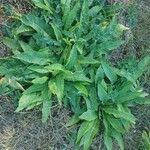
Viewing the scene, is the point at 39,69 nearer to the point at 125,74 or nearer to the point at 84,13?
the point at 84,13

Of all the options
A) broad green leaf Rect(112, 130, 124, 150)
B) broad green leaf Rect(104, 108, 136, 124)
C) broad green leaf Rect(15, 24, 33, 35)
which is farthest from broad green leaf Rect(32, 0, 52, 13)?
broad green leaf Rect(112, 130, 124, 150)

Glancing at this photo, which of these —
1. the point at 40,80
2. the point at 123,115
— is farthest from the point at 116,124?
the point at 40,80

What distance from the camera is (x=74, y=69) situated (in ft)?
18.6

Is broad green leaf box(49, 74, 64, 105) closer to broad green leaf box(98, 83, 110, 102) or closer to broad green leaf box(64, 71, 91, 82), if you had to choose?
broad green leaf box(64, 71, 91, 82)

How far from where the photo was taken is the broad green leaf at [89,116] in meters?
5.67

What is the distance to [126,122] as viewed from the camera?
585 cm

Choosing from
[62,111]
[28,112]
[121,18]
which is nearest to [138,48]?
[121,18]

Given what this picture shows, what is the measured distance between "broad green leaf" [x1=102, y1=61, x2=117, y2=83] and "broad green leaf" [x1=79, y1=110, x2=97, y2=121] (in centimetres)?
55

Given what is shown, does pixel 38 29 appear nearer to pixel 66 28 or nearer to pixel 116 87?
pixel 66 28

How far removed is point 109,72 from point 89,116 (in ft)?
2.25

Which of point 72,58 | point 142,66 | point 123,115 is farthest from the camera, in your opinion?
point 142,66

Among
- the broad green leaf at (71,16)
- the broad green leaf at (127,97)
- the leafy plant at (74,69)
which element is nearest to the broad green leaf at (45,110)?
the leafy plant at (74,69)

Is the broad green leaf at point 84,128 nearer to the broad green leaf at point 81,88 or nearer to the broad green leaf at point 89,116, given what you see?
the broad green leaf at point 89,116

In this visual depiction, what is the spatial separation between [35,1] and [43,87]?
3.91 feet
